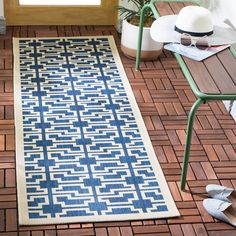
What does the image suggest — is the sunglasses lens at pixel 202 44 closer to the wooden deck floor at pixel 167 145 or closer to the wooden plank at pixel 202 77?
the wooden plank at pixel 202 77

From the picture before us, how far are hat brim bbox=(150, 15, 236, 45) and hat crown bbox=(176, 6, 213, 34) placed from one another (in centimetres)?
7

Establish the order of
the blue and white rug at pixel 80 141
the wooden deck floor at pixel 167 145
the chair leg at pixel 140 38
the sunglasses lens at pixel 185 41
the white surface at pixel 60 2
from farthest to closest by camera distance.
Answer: the white surface at pixel 60 2, the chair leg at pixel 140 38, the sunglasses lens at pixel 185 41, the blue and white rug at pixel 80 141, the wooden deck floor at pixel 167 145

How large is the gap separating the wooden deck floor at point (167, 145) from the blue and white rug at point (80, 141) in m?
0.05

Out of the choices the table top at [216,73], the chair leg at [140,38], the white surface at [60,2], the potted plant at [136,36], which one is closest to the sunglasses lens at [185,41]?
the table top at [216,73]

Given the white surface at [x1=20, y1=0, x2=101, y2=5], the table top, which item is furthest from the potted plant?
the table top

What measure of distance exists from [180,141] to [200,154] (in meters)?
0.16

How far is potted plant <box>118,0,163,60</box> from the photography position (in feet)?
14.7

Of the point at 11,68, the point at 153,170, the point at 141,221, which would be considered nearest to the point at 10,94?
the point at 11,68

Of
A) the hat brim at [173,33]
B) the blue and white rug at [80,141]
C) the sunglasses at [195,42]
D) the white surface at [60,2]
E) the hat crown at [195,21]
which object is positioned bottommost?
the blue and white rug at [80,141]

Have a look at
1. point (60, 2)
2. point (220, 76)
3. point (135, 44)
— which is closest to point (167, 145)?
point (220, 76)

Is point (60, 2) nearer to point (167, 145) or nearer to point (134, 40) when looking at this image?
point (134, 40)

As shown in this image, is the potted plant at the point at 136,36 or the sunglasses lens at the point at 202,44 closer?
the sunglasses lens at the point at 202,44

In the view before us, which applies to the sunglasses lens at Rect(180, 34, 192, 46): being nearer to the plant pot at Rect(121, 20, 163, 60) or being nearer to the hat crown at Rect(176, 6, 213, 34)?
the hat crown at Rect(176, 6, 213, 34)

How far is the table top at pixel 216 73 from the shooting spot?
309cm
